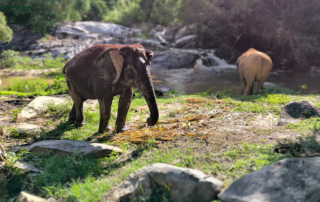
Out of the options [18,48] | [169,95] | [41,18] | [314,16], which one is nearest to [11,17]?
[41,18]

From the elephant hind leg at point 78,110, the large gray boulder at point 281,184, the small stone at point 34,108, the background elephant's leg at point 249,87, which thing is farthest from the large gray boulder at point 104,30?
the large gray boulder at point 281,184

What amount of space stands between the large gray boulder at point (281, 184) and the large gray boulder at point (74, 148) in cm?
214

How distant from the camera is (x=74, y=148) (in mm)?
4559

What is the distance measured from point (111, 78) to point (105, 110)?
676 millimetres

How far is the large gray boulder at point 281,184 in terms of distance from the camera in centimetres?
291

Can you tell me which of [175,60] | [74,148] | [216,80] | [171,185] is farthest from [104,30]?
[171,185]

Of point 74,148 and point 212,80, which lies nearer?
point 74,148

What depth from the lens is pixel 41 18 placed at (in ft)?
87.8

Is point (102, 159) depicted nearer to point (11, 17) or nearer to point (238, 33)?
point (238, 33)

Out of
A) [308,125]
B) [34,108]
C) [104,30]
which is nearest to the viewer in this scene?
[308,125]

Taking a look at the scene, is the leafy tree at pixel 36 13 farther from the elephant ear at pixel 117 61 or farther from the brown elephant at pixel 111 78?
the elephant ear at pixel 117 61

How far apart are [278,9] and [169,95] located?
1461 centimetres

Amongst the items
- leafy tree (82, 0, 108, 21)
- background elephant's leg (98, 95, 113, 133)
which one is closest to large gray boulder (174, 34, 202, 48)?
leafy tree (82, 0, 108, 21)

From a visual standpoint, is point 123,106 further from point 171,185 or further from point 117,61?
point 171,185
